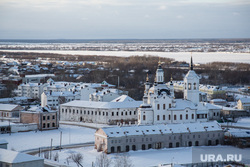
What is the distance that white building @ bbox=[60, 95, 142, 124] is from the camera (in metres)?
47.7

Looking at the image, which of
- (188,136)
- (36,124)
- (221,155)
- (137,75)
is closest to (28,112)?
(36,124)

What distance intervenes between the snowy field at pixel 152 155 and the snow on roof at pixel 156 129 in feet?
4.39

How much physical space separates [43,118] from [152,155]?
12.8 meters

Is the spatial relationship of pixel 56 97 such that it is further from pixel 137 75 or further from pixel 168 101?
pixel 137 75

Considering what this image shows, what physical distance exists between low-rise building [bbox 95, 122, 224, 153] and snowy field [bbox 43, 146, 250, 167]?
639mm

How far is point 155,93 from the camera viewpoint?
1737 inches

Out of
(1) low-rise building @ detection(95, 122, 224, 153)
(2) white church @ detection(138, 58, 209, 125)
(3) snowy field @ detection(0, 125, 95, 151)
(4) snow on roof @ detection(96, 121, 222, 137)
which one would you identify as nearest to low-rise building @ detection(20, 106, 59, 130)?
(3) snowy field @ detection(0, 125, 95, 151)

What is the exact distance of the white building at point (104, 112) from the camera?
47.7m

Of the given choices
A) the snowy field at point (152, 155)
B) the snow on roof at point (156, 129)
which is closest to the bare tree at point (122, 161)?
the snowy field at point (152, 155)

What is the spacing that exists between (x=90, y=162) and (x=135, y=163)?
257cm

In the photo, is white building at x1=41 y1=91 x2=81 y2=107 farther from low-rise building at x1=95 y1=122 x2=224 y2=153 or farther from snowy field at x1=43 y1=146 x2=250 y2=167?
snowy field at x1=43 y1=146 x2=250 y2=167

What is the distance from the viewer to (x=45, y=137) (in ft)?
132

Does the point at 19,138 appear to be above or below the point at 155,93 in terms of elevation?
below

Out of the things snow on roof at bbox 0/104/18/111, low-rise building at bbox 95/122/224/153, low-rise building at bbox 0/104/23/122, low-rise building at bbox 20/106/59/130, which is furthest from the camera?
snow on roof at bbox 0/104/18/111
